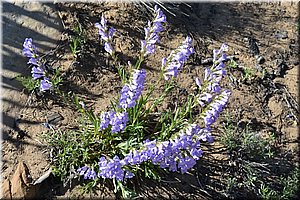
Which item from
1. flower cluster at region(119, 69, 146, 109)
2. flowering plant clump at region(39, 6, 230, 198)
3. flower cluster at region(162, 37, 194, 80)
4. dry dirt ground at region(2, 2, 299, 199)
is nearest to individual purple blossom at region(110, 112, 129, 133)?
flowering plant clump at region(39, 6, 230, 198)

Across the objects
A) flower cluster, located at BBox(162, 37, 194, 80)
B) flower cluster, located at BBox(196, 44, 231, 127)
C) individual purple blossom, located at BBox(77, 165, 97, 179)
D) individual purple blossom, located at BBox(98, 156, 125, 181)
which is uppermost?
flower cluster, located at BBox(162, 37, 194, 80)

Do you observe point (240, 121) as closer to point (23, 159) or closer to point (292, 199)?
point (292, 199)

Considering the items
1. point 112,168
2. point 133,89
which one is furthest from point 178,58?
point 112,168

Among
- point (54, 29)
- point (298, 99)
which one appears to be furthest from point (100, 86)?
point (298, 99)

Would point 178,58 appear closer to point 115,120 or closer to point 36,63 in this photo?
point 115,120

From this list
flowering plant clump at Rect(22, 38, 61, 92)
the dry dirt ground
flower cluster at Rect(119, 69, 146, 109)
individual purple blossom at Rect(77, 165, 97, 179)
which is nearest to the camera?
flower cluster at Rect(119, 69, 146, 109)

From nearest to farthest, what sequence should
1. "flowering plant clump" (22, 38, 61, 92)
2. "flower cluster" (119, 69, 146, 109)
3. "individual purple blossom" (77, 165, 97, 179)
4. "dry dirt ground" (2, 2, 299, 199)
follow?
1. "flower cluster" (119, 69, 146, 109)
2. "flowering plant clump" (22, 38, 61, 92)
3. "individual purple blossom" (77, 165, 97, 179)
4. "dry dirt ground" (2, 2, 299, 199)

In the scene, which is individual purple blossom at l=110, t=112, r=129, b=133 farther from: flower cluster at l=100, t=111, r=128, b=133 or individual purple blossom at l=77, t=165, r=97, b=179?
individual purple blossom at l=77, t=165, r=97, b=179
